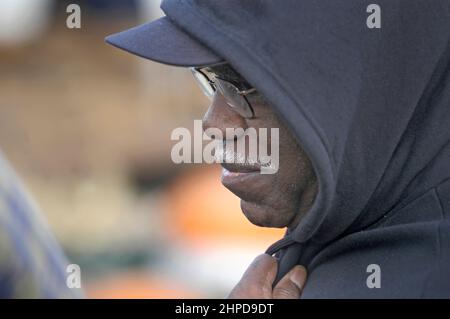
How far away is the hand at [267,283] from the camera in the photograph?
1.70 metres

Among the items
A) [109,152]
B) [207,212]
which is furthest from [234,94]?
[109,152]

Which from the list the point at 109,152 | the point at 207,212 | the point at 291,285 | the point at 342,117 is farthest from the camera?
the point at 109,152

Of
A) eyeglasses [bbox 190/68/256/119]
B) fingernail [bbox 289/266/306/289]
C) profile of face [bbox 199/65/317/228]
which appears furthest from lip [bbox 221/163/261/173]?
fingernail [bbox 289/266/306/289]

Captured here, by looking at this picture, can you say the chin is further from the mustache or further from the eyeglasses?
the eyeglasses

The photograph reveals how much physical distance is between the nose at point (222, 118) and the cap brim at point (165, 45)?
0.15 m

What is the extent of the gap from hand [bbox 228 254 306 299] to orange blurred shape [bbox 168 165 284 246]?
3956 millimetres

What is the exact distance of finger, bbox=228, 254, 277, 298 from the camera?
174cm

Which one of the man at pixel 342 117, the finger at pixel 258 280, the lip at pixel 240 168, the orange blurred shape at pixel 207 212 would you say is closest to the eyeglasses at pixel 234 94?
the man at pixel 342 117

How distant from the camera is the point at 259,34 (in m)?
1.60

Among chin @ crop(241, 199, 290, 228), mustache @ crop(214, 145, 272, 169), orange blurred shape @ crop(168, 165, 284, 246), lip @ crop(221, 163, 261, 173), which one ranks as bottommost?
orange blurred shape @ crop(168, 165, 284, 246)

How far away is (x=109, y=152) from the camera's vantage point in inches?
268

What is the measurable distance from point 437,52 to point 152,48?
559 mm

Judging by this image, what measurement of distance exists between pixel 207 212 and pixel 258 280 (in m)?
4.54

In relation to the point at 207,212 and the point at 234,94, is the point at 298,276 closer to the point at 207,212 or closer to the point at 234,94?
the point at 234,94
